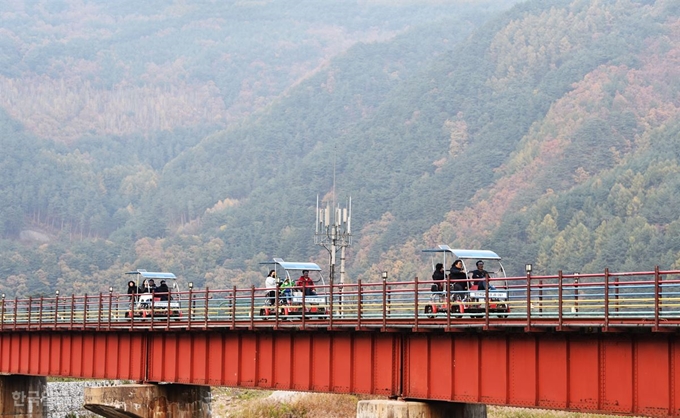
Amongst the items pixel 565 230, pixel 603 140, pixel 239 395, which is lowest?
pixel 239 395

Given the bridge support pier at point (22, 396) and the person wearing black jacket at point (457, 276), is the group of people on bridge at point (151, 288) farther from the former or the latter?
the person wearing black jacket at point (457, 276)

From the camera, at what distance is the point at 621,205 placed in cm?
15825

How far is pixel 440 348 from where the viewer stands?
3459 cm

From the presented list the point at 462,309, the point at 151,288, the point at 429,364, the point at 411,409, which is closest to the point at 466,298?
the point at 462,309

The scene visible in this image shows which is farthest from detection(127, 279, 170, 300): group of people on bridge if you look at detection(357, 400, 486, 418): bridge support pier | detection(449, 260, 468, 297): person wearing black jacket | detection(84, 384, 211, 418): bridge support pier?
detection(357, 400, 486, 418): bridge support pier

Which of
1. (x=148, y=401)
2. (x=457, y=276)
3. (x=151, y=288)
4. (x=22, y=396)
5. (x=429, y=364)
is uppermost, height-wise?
(x=457, y=276)

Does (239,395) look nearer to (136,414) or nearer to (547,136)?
(136,414)

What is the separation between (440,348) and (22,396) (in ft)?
103

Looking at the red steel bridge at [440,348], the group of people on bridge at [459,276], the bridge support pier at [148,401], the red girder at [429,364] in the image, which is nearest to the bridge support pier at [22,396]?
the red steel bridge at [440,348]

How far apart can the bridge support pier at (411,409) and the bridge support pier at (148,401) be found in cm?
1369

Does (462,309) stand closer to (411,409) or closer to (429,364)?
(429,364)

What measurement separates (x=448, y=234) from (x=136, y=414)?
13752 centimetres

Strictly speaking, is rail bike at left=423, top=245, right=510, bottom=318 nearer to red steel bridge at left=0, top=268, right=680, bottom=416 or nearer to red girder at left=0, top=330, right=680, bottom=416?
red steel bridge at left=0, top=268, right=680, bottom=416

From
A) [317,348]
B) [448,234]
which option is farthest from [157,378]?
[448,234]
